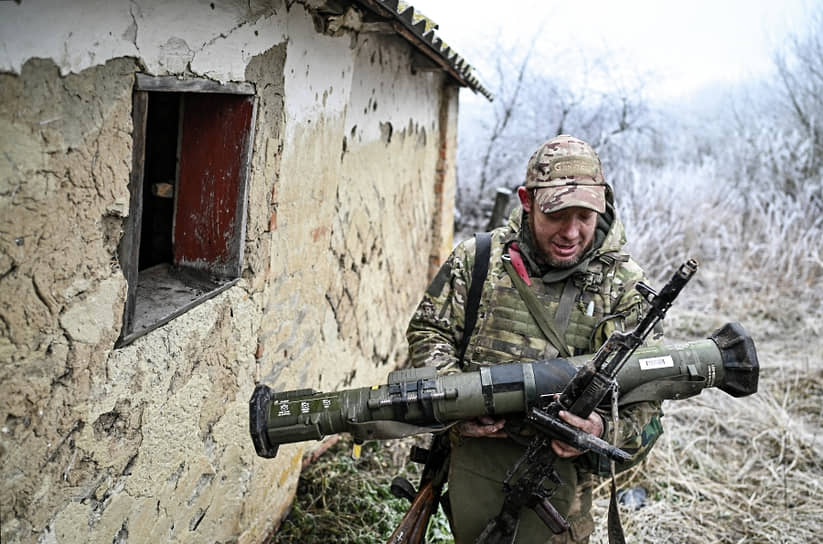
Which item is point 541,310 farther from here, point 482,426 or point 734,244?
point 734,244

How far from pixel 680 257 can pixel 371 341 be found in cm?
519

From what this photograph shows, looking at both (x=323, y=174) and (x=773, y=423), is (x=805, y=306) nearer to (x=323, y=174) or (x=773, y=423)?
(x=773, y=423)

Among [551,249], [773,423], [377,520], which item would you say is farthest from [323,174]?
[773,423]

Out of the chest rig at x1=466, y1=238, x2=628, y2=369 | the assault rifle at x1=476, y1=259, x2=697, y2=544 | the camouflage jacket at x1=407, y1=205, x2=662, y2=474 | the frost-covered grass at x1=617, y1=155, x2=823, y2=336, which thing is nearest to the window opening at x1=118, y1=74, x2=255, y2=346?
the camouflage jacket at x1=407, y1=205, x2=662, y2=474

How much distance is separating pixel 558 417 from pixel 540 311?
40 cm

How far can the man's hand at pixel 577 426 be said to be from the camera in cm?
169

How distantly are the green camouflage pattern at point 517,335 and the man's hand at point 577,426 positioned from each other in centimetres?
16

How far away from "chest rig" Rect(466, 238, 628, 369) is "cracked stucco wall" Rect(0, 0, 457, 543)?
86cm

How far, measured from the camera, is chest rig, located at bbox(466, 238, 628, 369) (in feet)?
6.47

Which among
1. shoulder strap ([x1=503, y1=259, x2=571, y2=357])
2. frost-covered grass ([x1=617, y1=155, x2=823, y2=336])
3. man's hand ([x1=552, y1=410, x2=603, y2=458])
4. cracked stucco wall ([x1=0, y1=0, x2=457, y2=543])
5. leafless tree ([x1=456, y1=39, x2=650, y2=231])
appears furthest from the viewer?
leafless tree ([x1=456, y1=39, x2=650, y2=231])

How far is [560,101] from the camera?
10.9 meters

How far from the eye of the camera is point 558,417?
1.71m

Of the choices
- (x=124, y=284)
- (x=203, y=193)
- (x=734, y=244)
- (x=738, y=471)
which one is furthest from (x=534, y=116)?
(x=124, y=284)

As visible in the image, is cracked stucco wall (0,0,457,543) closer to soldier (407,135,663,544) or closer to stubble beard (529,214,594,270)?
soldier (407,135,663,544)
